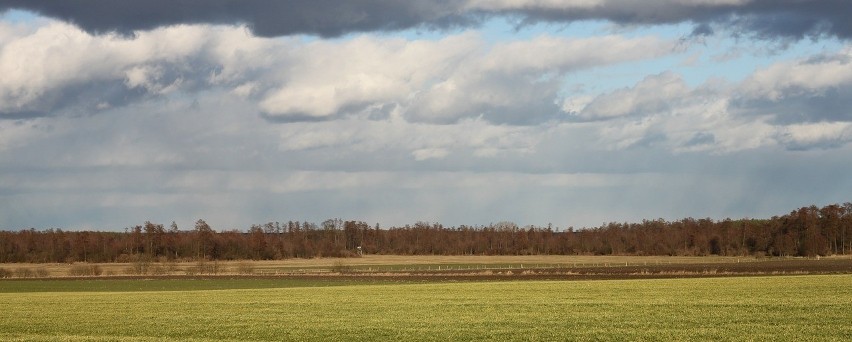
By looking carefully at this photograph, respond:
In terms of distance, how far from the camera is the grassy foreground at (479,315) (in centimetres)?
3325

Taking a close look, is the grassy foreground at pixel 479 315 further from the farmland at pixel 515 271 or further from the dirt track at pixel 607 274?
the farmland at pixel 515 271

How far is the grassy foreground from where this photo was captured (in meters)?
33.2

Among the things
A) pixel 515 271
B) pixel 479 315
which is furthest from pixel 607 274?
pixel 479 315

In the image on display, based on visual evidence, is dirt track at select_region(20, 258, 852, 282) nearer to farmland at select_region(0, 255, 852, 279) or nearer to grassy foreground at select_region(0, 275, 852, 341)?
farmland at select_region(0, 255, 852, 279)

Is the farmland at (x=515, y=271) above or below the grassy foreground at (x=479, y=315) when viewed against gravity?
below

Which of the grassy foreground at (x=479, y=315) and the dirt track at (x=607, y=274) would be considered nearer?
the grassy foreground at (x=479, y=315)

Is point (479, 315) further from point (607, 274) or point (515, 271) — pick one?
point (515, 271)

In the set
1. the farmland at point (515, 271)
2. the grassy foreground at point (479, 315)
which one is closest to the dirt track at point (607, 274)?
the farmland at point (515, 271)

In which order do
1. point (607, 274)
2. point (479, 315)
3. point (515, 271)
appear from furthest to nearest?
point (515, 271) < point (607, 274) < point (479, 315)

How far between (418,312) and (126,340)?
14846 millimetres

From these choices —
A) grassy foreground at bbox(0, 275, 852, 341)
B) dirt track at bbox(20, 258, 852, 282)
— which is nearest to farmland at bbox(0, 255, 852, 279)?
dirt track at bbox(20, 258, 852, 282)

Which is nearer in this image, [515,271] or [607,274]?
[607,274]

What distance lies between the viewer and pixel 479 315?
136 feet

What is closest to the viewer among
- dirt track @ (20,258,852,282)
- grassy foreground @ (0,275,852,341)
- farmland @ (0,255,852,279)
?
grassy foreground @ (0,275,852,341)
